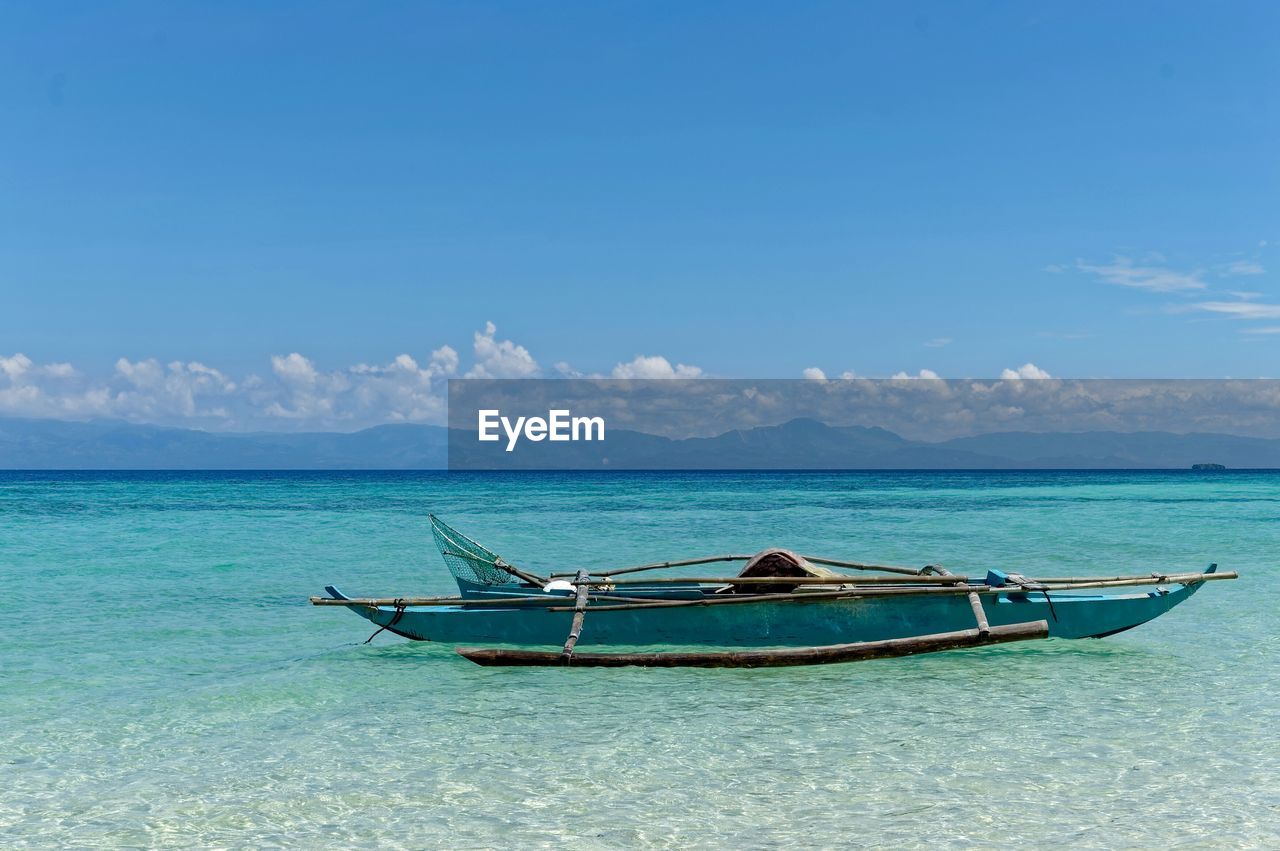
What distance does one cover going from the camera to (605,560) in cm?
2755

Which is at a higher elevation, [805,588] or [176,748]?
[805,588]

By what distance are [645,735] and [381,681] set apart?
380 cm

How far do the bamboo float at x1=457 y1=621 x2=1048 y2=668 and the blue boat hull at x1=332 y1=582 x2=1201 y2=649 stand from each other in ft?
2.15

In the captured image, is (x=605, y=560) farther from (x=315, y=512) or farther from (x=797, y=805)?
(x=315, y=512)

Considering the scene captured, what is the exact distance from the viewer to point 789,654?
10891 millimetres

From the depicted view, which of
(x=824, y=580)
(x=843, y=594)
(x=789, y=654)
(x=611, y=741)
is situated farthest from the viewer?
(x=824, y=580)

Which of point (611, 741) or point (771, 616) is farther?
point (771, 616)

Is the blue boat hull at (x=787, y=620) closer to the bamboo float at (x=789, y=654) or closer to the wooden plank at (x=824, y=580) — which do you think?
the wooden plank at (x=824, y=580)

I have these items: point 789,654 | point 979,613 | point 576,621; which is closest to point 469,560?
point 576,621

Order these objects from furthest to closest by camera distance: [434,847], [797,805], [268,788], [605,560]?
[605,560], [268,788], [797,805], [434,847]

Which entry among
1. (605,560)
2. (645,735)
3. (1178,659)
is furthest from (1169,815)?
(605,560)

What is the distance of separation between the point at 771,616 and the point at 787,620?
189mm

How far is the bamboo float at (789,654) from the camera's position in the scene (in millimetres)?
10727

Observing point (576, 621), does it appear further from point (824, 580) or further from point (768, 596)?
point (824, 580)
